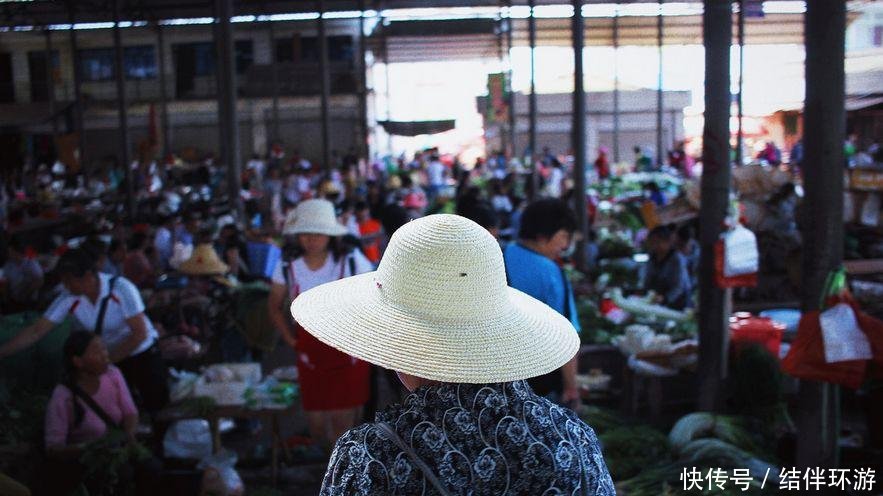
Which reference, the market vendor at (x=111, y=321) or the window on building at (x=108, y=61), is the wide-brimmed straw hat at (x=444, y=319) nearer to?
the market vendor at (x=111, y=321)

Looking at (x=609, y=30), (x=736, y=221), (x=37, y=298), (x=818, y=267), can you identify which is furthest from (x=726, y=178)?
(x=609, y=30)

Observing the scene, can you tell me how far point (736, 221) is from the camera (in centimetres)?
664

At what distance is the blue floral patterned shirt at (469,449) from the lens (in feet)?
6.08

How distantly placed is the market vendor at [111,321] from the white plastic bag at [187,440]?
191 millimetres

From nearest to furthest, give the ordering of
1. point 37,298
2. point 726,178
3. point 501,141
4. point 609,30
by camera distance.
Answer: point 726,178, point 37,298, point 609,30, point 501,141

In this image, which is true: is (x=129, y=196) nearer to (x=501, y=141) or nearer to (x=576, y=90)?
(x=576, y=90)

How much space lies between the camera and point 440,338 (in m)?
2.03

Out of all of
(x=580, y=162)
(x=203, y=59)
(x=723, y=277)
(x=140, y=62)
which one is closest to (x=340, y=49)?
(x=203, y=59)

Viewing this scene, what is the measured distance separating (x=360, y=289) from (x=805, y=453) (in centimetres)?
396

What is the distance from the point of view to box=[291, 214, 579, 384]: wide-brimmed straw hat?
199cm

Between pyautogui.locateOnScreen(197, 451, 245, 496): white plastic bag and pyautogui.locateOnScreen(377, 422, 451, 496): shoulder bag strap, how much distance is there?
→ 3.52 meters

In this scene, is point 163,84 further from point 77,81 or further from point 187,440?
point 187,440

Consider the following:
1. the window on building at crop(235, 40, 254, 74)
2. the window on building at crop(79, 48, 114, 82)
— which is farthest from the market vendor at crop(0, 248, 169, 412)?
the window on building at crop(79, 48, 114, 82)

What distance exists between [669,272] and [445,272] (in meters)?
7.92
